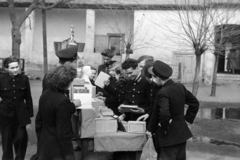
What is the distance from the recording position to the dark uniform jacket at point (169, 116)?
4.16 m

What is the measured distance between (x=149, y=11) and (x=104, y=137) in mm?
14844

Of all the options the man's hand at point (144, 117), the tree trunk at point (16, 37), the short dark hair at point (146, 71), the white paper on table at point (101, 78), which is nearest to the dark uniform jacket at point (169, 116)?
the man's hand at point (144, 117)

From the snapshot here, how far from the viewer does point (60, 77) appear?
3555mm

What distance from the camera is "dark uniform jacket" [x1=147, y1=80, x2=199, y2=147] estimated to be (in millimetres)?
4160

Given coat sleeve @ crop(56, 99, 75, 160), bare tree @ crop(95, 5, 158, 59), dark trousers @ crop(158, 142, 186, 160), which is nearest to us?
coat sleeve @ crop(56, 99, 75, 160)

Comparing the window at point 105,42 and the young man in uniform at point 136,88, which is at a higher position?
the window at point 105,42

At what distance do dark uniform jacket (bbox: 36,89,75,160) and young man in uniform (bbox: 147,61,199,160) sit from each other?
1249 millimetres

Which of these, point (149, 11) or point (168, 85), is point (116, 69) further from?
point (149, 11)

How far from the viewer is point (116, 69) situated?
699 cm

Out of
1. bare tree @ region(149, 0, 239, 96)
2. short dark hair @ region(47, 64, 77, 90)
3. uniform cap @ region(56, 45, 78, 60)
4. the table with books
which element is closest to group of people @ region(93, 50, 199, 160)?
the table with books

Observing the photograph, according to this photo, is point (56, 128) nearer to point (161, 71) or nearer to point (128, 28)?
point (161, 71)

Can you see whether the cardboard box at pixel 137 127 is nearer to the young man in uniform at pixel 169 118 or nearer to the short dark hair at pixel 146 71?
the young man in uniform at pixel 169 118

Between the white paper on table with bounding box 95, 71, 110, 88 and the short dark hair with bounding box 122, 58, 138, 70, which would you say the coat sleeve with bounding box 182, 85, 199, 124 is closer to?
the short dark hair with bounding box 122, 58, 138, 70

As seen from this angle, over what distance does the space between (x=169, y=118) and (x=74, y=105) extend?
1194 millimetres
